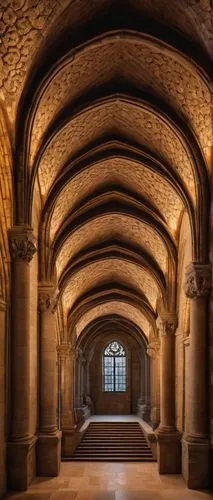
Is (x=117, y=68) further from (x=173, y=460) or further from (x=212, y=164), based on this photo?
(x=173, y=460)

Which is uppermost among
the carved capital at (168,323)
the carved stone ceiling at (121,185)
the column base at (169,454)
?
the carved stone ceiling at (121,185)

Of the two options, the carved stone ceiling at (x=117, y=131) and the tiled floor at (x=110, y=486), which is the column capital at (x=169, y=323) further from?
the carved stone ceiling at (x=117, y=131)

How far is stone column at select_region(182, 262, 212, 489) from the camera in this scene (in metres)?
13.5

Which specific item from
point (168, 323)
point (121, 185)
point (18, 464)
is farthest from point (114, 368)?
point (18, 464)

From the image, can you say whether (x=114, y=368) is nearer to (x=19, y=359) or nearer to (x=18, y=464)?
(x=18, y=464)

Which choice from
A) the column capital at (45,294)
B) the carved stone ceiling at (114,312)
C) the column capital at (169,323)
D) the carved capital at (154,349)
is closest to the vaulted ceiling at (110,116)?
the column capital at (45,294)

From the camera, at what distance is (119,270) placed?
24.7 meters

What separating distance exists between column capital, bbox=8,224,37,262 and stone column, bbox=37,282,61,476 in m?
4.02

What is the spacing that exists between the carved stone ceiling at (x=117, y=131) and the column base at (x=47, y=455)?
17.9 ft

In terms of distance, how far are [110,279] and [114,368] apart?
13.6m

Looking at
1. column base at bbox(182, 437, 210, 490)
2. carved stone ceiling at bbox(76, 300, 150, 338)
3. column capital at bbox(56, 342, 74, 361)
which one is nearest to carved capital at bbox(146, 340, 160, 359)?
column capital at bbox(56, 342, 74, 361)

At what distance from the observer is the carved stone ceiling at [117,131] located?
13.9 meters

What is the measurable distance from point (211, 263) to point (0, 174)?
14.9 feet

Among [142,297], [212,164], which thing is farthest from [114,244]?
[212,164]
